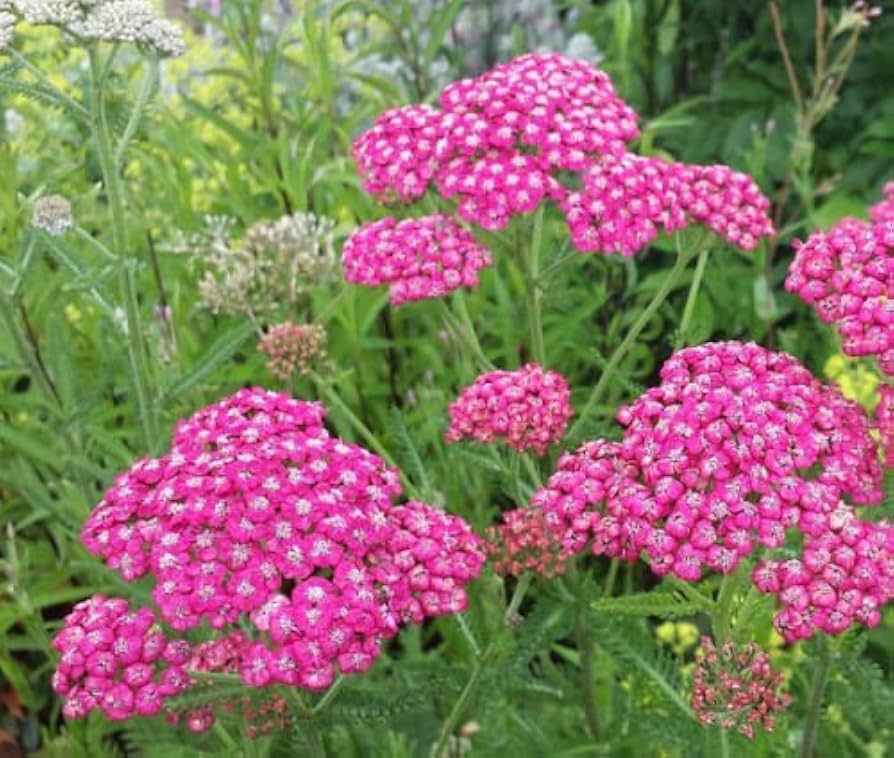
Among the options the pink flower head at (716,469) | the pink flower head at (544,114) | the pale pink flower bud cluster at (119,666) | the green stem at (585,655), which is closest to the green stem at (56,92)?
the pink flower head at (544,114)

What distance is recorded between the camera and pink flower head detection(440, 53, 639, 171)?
8.28 ft

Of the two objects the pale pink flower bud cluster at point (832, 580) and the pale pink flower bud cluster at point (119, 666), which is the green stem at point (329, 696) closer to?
the pale pink flower bud cluster at point (119, 666)

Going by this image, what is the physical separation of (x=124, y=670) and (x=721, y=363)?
3.13 ft

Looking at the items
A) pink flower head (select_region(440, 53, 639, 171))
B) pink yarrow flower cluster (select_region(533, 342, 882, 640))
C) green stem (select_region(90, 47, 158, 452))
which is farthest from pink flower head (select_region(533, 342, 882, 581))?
green stem (select_region(90, 47, 158, 452))

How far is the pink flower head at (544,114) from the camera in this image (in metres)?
2.52

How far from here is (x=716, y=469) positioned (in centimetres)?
194

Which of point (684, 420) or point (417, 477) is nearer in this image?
point (684, 420)

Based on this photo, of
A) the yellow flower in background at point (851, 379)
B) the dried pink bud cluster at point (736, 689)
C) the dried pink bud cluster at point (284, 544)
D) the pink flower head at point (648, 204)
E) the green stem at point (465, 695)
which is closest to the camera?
the dried pink bud cluster at point (284, 544)

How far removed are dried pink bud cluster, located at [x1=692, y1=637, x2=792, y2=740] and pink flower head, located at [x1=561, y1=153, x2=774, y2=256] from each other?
28.1 inches

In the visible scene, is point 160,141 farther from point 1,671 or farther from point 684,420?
point 684,420

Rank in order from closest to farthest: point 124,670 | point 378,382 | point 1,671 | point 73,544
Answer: point 124,670, point 73,544, point 1,671, point 378,382

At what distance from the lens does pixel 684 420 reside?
1.99 m

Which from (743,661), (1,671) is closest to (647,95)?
(1,671)

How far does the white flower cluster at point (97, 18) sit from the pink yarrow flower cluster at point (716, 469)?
42.0 inches
